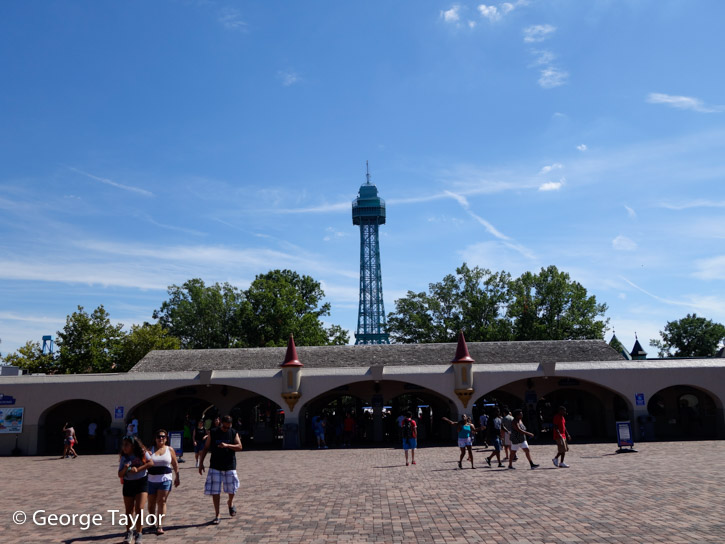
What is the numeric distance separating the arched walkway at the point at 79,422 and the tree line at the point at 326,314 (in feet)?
37.6

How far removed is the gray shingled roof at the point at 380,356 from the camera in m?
25.9

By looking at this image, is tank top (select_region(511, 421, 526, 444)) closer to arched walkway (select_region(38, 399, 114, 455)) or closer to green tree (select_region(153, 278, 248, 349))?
arched walkway (select_region(38, 399, 114, 455))

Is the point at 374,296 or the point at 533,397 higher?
the point at 374,296

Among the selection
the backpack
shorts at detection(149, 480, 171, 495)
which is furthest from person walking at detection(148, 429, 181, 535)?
the backpack

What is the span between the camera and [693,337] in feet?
213

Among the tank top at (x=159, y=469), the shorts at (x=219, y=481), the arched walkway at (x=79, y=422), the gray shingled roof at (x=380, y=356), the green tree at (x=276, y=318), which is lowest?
the arched walkway at (x=79, y=422)

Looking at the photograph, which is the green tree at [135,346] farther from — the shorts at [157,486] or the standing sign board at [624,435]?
the shorts at [157,486]

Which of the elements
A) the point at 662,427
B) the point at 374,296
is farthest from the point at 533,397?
the point at 374,296

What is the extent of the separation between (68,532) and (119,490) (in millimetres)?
4348

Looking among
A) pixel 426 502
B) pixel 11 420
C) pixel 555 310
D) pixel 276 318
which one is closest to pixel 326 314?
pixel 276 318

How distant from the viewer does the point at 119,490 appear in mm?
12430

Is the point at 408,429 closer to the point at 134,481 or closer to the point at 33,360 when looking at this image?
the point at 134,481

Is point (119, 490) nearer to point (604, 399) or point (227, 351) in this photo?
point (227, 351)

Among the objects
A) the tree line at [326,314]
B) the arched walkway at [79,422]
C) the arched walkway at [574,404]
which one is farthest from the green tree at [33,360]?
the arched walkway at [574,404]
